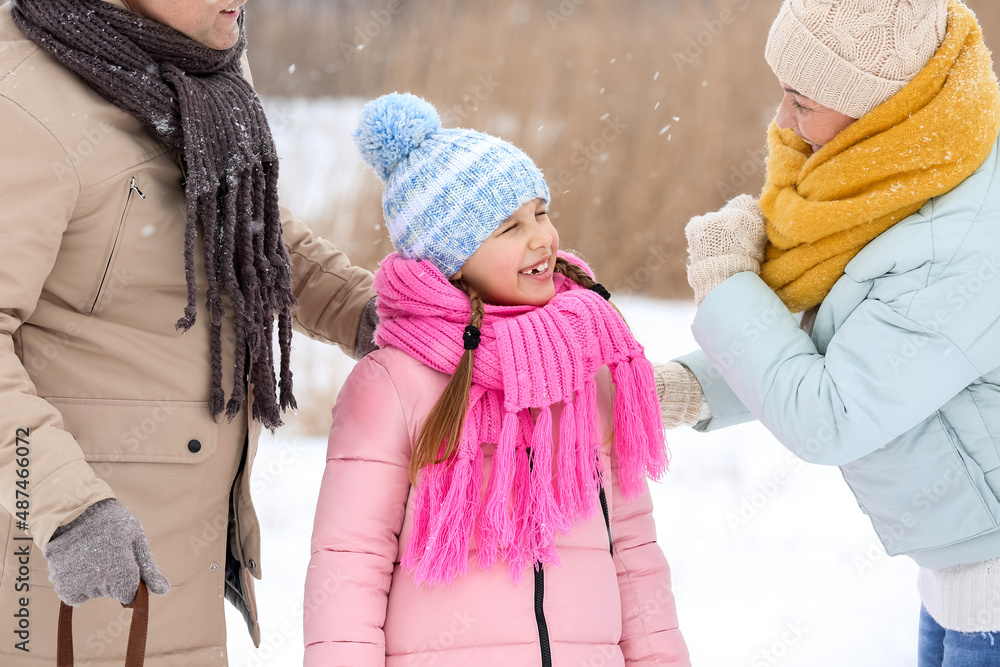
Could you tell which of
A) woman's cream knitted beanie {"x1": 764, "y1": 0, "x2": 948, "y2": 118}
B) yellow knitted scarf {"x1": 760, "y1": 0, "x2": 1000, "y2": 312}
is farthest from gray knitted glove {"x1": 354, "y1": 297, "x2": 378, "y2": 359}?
woman's cream knitted beanie {"x1": 764, "y1": 0, "x2": 948, "y2": 118}

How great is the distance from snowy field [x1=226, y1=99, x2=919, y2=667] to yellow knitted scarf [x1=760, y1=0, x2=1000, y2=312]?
1.58 metres

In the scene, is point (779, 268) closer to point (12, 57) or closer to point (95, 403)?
point (95, 403)

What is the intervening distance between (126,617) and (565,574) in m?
0.74

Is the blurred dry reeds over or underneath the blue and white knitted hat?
over

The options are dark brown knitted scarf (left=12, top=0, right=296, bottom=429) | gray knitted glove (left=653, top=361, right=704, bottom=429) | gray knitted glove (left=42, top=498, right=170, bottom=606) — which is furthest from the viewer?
gray knitted glove (left=653, top=361, right=704, bottom=429)

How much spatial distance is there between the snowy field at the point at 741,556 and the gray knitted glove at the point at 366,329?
1195 mm

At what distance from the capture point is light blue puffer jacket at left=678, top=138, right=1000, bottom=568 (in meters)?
1.35

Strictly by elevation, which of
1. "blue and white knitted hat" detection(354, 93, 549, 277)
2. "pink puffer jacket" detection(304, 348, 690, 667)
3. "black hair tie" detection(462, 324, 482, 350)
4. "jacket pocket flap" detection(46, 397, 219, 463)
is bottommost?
"pink puffer jacket" detection(304, 348, 690, 667)

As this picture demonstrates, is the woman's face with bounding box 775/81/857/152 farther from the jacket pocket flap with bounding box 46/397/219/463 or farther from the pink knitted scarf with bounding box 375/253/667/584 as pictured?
the jacket pocket flap with bounding box 46/397/219/463

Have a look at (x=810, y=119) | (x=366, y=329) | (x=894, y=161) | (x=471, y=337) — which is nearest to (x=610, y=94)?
(x=366, y=329)

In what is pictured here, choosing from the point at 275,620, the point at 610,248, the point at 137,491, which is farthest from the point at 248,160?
the point at 610,248

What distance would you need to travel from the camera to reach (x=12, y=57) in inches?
50.4

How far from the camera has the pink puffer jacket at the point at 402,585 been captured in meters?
1.41

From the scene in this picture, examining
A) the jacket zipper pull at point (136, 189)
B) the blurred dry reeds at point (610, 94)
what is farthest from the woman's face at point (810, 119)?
the blurred dry reeds at point (610, 94)
